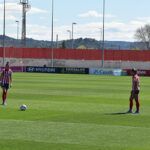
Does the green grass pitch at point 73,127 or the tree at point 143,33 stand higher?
the tree at point 143,33

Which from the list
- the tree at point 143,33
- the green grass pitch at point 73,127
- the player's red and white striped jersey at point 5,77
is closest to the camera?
the green grass pitch at point 73,127

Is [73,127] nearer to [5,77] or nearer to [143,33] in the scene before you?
[5,77]

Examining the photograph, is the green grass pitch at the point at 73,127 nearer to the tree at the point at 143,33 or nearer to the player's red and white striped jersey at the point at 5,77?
the player's red and white striped jersey at the point at 5,77

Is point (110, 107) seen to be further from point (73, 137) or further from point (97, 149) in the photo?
point (97, 149)

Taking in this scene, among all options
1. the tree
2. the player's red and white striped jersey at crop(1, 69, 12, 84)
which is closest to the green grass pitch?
the player's red and white striped jersey at crop(1, 69, 12, 84)

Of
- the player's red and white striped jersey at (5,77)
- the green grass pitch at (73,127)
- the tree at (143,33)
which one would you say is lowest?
the green grass pitch at (73,127)

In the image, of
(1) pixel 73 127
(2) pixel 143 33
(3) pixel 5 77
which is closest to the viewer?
(1) pixel 73 127

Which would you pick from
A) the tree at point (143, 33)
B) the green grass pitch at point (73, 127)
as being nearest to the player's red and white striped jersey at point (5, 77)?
the green grass pitch at point (73, 127)

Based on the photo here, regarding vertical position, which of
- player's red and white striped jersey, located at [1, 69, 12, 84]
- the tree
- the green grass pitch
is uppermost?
the tree

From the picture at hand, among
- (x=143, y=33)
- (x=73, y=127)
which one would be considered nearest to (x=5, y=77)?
(x=73, y=127)

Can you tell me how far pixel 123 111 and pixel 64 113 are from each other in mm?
2876

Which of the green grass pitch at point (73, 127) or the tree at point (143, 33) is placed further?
the tree at point (143, 33)

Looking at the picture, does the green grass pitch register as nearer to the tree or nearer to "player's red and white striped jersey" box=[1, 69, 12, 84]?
"player's red and white striped jersey" box=[1, 69, 12, 84]

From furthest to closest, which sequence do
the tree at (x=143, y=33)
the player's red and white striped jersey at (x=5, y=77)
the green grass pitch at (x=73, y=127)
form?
the tree at (x=143, y=33), the player's red and white striped jersey at (x=5, y=77), the green grass pitch at (x=73, y=127)
